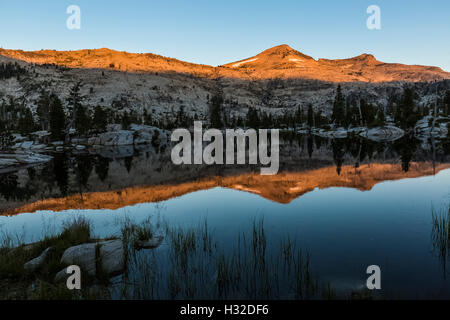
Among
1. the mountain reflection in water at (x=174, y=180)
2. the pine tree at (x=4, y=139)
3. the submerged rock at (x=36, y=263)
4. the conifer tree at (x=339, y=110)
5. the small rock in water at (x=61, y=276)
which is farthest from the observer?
the conifer tree at (x=339, y=110)

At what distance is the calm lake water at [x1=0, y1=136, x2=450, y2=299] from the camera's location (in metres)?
9.33

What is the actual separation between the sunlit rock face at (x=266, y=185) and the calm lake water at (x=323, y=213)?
9cm

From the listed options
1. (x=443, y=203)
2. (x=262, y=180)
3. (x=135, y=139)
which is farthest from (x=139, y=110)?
(x=443, y=203)

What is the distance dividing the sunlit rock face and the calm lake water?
0.09 m

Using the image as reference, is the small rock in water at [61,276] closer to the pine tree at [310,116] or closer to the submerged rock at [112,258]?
the submerged rock at [112,258]

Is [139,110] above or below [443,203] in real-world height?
above

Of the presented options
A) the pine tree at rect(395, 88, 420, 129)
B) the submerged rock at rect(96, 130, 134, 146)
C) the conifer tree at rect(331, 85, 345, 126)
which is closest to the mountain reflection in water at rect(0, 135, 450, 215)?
the submerged rock at rect(96, 130, 134, 146)

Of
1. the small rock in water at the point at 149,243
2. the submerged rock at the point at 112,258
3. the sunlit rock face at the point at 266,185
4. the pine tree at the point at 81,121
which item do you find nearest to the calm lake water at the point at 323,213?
the sunlit rock face at the point at 266,185

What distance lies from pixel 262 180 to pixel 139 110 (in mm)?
148973

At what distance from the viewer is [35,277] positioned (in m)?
8.30

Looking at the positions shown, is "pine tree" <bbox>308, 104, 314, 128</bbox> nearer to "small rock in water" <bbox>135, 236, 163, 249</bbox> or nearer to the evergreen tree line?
"small rock in water" <bbox>135, 236, 163, 249</bbox>

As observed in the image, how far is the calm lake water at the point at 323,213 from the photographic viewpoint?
933 cm

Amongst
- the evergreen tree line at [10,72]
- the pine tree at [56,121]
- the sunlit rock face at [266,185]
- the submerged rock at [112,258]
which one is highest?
the evergreen tree line at [10,72]

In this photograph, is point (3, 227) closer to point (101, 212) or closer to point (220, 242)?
point (101, 212)
